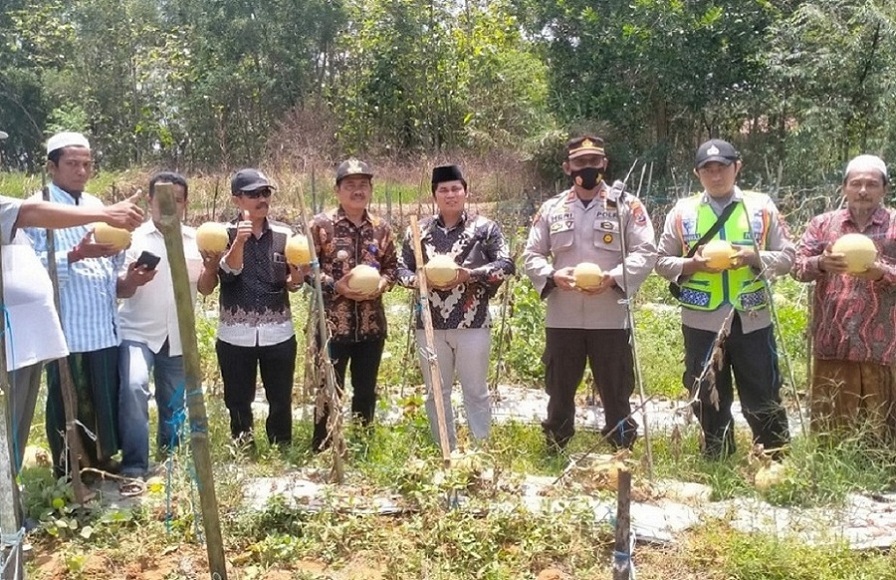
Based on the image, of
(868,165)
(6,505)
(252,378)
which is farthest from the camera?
(252,378)

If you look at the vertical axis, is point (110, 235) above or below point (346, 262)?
above

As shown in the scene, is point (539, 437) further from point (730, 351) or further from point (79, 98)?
point (79, 98)

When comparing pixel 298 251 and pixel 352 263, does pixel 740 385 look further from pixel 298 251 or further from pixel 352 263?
pixel 298 251

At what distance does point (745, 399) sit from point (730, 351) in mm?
289

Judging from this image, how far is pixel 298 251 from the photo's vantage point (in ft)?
14.8

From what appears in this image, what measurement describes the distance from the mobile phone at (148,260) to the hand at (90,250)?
19cm

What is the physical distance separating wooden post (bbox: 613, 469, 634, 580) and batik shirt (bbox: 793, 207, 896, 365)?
1919 mm

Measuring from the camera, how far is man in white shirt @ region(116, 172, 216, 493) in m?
4.40

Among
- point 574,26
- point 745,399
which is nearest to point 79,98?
point 574,26

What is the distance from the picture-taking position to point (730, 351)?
14.6 ft

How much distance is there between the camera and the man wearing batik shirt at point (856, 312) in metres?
4.25

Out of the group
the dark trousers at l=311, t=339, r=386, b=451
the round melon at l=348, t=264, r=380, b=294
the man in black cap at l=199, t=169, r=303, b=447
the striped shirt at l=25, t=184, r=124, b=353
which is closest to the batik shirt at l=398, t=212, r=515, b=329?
the round melon at l=348, t=264, r=380, b=294

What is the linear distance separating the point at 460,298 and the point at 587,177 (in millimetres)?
940

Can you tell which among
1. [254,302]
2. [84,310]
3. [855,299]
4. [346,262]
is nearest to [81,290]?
[84,310]
